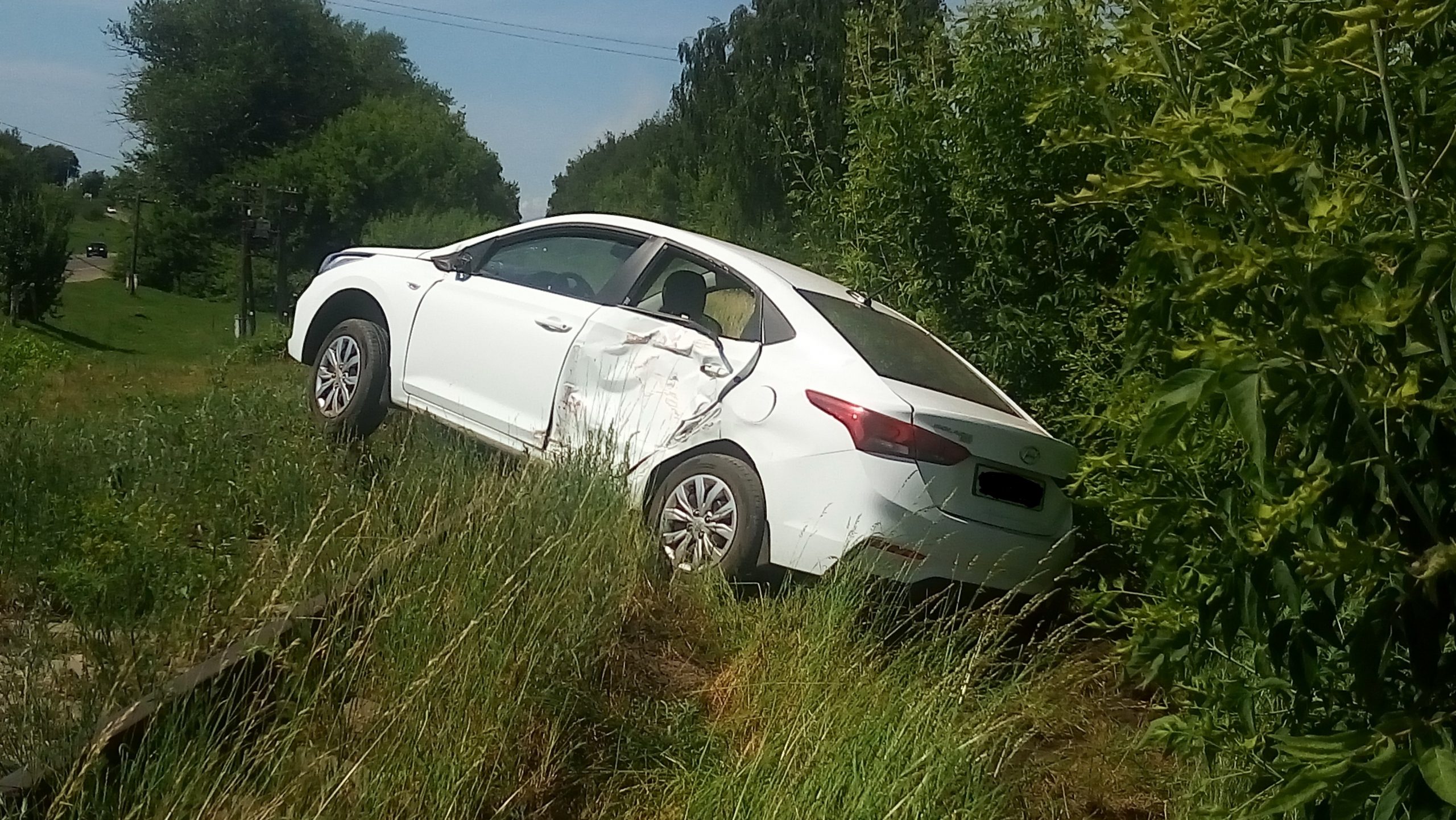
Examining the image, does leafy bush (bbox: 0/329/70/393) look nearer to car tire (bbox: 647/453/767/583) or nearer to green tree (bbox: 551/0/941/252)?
car tire (bbox: 647/453/767/583)

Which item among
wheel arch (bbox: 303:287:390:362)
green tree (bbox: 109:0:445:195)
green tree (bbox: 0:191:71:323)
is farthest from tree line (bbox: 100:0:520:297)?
wheel arch (bbox: 303:287:390:362)

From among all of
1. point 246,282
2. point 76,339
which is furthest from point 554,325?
point 246,282

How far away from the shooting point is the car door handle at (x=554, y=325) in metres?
6.54

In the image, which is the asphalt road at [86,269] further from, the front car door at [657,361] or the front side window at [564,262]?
the front car door at [657,361]

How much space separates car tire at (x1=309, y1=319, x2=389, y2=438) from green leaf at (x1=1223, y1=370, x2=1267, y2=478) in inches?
→ 223

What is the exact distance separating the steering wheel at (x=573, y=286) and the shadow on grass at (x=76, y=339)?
74.7ft

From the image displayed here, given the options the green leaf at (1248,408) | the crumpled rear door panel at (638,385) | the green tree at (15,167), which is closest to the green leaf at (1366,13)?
the green leaf at (1248,408)

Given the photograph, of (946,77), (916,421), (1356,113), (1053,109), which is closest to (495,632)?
(916,421)

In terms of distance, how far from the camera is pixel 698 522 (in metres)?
5.71

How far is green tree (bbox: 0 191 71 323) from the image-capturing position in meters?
39.3

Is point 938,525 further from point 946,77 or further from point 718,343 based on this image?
point 946,77

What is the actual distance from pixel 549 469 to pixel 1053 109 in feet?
9.10

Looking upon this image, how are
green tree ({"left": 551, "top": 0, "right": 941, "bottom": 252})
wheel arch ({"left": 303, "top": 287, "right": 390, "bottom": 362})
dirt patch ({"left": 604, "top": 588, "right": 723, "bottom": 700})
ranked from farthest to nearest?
green tree ({"left": 551, "top": 0, "right": 941, "bottom": 252}) < wheel arch ({"left": 303, "top": 287, "right": 390, "bottom": 362}) < dirt patch ({"left": 604, "top": 588, "right": 723, "bottom": 700})

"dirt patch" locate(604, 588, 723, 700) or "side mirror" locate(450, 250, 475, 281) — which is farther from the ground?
"side mirror" locate(450, 250, 475, 281)
